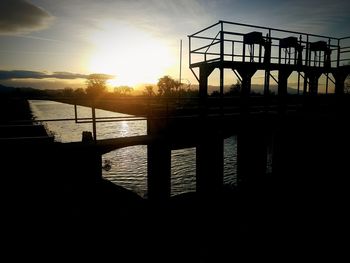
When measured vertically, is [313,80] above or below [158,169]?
above

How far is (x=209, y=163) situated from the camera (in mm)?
9164

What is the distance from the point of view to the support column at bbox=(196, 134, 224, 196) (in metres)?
9.15

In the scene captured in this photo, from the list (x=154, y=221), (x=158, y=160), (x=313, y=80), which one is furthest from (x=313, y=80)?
(x=154, y=221)

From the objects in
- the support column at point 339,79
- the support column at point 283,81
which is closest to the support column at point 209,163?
the support column at point 283,81

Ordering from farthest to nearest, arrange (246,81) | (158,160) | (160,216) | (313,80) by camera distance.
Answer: (313,80), (246,81), (160,216), (158,160)

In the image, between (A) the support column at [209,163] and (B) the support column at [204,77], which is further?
(B) the support column at [204,77]

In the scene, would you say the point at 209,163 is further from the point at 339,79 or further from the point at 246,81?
the point at 339,79

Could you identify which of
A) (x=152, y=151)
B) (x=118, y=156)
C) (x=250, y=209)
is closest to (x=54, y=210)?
(x=152, y=151)

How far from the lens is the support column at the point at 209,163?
915 centimetres

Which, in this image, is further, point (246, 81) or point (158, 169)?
point (246, 81)

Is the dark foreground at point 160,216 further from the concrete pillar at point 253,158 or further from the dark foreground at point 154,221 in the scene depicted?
the concrete pillar at point 253,158

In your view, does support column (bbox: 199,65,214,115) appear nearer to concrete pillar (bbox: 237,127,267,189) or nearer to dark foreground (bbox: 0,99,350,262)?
concrete pillar (bbox: 237,127,267,189)

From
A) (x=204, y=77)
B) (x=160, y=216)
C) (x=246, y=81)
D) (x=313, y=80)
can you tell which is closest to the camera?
(x=160, y=216)

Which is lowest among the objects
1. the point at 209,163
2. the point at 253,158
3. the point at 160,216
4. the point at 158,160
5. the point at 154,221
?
the point at 154,221
